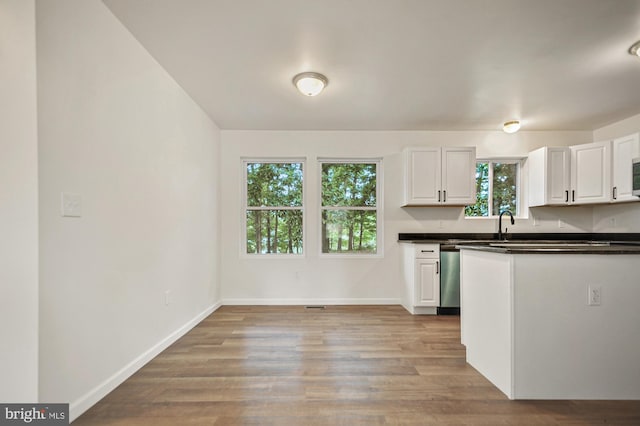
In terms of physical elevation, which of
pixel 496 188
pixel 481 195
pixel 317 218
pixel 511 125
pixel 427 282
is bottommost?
pixel 427 282

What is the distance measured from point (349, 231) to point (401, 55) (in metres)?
2.50

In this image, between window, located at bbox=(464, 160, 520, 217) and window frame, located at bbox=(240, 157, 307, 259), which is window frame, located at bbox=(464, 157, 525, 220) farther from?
window frame, located at bbox=(240, 157, 307, 259)

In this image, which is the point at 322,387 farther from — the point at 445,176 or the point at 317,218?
the point at 445,176

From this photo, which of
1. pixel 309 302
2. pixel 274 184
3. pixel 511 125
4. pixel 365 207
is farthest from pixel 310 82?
pixel 309 302

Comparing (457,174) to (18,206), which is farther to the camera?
(457,174)

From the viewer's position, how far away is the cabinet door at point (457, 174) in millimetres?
3895

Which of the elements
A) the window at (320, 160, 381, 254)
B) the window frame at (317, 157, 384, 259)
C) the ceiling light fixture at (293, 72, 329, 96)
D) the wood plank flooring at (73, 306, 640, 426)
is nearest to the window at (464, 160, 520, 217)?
the window frame at (317, 157, 384, 259)

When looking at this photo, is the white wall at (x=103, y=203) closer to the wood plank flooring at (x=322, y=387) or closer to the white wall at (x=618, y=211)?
the wood plank flooring at (x=322, y=387)

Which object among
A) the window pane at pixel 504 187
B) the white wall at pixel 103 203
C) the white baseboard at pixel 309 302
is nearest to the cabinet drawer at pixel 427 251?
the white baseboard at pixel 309 302

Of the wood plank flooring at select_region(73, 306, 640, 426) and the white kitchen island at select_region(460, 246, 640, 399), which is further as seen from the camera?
the white kitchen island at select_region(460, 246, 640, 399)

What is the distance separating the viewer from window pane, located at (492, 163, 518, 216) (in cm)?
427

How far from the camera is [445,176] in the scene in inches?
153

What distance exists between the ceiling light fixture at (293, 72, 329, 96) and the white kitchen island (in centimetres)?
208

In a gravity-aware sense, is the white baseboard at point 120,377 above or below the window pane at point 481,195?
below
